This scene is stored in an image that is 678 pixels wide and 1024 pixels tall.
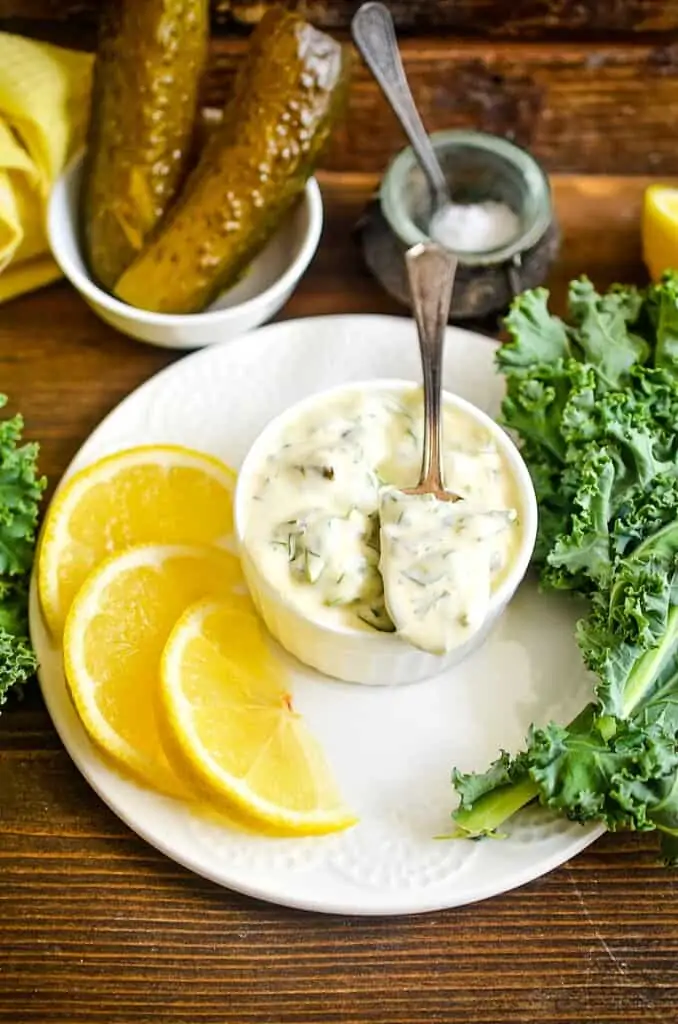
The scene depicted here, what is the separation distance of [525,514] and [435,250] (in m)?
0.33

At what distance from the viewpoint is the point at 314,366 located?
1.62 meters

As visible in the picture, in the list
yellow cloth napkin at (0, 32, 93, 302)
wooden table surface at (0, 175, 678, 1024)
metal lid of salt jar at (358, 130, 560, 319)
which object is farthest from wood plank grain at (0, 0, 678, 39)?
wooden table surface at (0, 175, 678, 1024)

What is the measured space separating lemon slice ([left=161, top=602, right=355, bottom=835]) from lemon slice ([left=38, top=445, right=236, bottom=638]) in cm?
14

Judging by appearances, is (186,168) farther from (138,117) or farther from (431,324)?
(431,324)

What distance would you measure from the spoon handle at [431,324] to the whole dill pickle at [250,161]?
33 cm

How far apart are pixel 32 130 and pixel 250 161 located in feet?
1.09

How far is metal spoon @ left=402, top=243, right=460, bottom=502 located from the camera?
1.29 metres

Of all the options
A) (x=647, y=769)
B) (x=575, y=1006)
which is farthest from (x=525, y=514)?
(x=575, y=1006)

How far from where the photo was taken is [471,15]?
1.77 metres

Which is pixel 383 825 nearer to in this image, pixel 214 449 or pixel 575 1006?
pixel 575 1006

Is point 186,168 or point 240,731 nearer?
point 240,731

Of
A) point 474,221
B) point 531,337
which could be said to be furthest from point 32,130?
point 531,337

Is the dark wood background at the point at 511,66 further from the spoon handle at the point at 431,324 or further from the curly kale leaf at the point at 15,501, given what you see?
the curly kale leaf at the point at 15,501

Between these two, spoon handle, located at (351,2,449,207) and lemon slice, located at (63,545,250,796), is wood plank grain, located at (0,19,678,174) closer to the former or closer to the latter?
spoon handle, located at (351,2,449,207)
